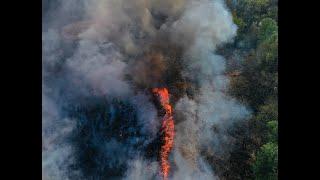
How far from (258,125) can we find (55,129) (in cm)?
250

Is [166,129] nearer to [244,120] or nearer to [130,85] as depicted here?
[130,85]

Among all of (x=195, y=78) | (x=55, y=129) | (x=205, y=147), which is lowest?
(x=205, y=147)

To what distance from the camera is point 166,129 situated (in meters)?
5.75

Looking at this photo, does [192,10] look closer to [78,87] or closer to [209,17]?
[209,17]

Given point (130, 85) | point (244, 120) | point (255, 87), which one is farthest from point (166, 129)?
point (255, 87)

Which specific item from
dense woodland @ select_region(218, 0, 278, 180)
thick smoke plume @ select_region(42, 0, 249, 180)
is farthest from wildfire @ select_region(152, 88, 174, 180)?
dense woodland @ select_region(218, 0, 278, 180)

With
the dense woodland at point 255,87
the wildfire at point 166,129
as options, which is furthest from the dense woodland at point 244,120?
the wildfire at point 166,129

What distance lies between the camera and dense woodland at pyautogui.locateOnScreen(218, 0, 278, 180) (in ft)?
18.7

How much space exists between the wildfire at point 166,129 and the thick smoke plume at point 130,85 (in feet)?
0.21

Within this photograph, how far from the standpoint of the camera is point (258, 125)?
574 cm

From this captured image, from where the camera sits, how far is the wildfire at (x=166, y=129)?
571cm

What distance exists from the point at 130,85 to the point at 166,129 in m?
0.71
